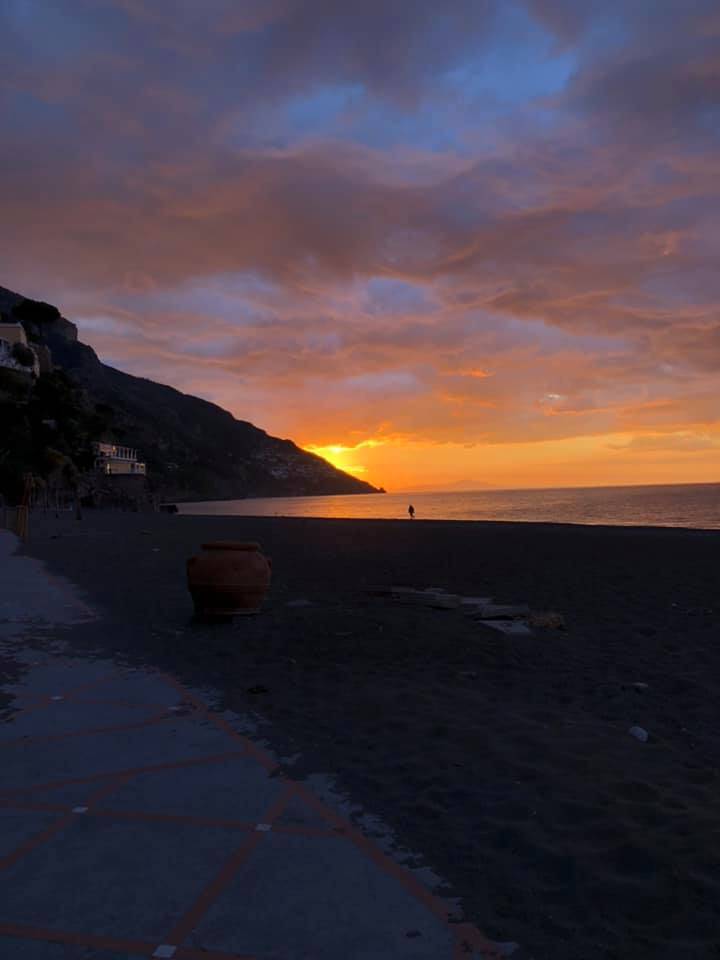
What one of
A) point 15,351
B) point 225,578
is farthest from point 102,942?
point 15,351

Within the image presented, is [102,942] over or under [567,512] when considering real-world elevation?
under

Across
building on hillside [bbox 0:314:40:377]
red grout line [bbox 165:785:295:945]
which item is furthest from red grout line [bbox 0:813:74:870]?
building on hillside [bbox 0:314:40:377]

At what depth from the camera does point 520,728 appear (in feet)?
20.6

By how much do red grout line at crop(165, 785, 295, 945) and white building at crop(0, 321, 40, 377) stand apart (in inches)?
3720

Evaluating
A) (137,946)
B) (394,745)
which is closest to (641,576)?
(394,745)

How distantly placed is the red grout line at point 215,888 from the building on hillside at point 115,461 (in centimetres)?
11283

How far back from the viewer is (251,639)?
1052 cm

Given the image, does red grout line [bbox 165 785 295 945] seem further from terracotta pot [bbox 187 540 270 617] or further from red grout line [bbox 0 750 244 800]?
terracotta pot [bbox 187 540 270 617]

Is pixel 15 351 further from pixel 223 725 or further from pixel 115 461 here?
pixel 223 725

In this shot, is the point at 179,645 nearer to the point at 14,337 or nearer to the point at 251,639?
the point at 251,639

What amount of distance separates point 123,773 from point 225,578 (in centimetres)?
659

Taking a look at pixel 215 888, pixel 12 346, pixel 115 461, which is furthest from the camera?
pixel 115 461

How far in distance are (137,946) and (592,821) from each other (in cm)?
287

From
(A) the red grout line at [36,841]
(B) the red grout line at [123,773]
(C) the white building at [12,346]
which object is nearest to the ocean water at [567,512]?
(C) the white building at [12,346]
